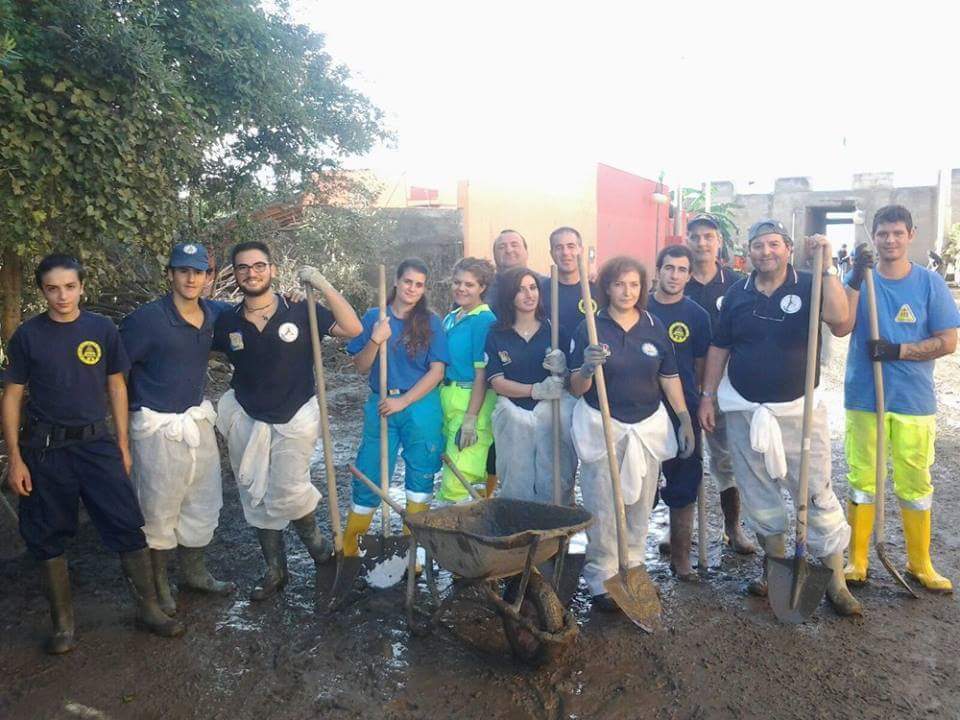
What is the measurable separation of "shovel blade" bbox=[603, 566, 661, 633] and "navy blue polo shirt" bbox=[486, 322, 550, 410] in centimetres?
102

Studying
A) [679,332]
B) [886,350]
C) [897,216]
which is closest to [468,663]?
[679,332]

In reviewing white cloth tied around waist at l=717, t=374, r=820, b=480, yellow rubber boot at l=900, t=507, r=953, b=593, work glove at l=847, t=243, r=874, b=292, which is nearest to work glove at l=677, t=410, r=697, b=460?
white cloth tied around waist at l=717, t=374, r=820, b=480

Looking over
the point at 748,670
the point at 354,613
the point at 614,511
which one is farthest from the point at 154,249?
the point at 748,670

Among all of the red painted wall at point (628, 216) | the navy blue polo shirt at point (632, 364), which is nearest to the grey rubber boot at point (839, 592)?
the navy blue polo shirt at point (632, 364)

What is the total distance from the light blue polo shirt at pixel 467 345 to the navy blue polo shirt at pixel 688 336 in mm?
991

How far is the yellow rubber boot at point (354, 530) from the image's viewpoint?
436 centimetres

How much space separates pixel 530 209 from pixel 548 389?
1272 centimetres

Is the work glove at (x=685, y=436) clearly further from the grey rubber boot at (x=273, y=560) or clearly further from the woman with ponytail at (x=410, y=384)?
the grey rubber boot at (x=273, y=560)

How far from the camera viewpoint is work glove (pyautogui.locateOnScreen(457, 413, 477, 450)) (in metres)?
4.25

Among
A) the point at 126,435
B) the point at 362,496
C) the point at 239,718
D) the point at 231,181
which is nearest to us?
the point at 239,718

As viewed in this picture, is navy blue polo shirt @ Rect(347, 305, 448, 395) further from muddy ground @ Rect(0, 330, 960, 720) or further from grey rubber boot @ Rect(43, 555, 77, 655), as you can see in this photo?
grey rubber boot @ Rect(43, 555, 77, 655)

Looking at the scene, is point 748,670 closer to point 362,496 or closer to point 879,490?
point 879,490

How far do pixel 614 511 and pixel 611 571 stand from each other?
32 centimetres

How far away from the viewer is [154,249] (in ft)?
14.9
